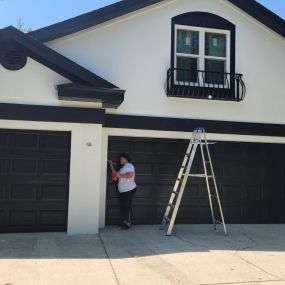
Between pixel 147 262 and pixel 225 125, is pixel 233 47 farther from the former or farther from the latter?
pixel 147 262

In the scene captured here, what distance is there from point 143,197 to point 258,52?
4.58 m

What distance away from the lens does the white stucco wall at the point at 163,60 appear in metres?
9.14

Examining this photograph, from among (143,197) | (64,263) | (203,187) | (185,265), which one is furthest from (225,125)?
(64,263)

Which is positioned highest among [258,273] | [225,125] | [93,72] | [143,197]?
[93,72]

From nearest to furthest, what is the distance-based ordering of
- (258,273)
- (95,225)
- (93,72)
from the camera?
1. (258,273)
2. (95,225)
3. (93,72)

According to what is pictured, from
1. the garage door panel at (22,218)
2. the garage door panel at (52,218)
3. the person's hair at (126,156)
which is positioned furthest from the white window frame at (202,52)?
the garage door panel at (22,218)

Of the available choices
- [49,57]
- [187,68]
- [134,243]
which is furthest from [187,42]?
[134,243]

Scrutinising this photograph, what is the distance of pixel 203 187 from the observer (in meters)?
9.67

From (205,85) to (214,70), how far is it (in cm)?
51

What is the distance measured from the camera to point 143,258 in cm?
636

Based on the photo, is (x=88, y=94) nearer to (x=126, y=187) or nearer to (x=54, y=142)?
(x=54, y=142)

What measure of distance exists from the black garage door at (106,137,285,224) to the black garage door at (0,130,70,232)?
51.0 inches

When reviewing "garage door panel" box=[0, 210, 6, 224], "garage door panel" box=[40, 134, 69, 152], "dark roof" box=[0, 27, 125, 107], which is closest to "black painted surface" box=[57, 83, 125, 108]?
"dark roof" box=[0, 27, 125, 107]

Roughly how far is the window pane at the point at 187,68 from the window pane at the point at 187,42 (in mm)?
192
